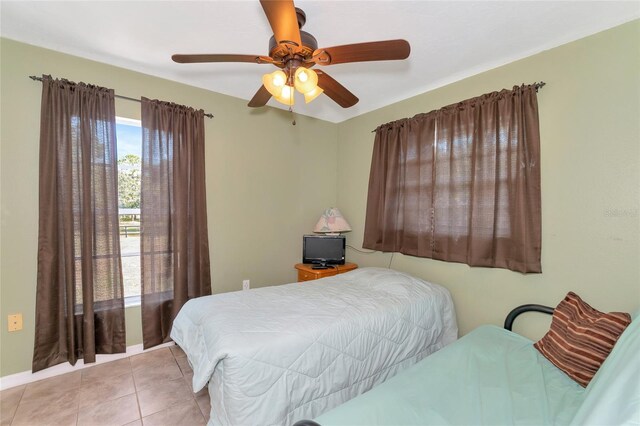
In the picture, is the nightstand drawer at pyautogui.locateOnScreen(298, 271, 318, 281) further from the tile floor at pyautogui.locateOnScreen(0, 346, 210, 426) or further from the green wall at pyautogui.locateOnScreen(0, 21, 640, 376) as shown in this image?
the tile floor at pyautogui.locateOnScreen(0, 346, 210, 426)

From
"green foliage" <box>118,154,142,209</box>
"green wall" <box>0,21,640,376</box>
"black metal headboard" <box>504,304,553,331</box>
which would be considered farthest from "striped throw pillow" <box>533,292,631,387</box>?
"green foliage" <box>118,154,142,209</box>

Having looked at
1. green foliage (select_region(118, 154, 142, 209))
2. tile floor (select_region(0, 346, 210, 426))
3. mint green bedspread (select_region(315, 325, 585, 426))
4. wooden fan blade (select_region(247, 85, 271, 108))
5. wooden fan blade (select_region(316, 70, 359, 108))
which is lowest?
tile floor (select_region(0, 346, 210, 426))

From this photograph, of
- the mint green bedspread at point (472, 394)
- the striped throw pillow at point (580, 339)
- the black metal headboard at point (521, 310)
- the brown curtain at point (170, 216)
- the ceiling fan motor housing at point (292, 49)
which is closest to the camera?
the mint green bedspread at point (472, 394)

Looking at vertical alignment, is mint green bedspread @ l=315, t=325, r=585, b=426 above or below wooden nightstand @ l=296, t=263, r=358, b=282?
below

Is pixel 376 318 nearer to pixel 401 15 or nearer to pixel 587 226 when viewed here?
pixel 587 226

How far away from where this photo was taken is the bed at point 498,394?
2.83ft

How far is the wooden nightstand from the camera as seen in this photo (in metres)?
3.08

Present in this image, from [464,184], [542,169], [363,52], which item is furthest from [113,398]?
[542,169]

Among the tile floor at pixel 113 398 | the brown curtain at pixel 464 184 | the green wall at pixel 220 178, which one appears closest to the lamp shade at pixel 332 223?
the green wall at pixel 220 178

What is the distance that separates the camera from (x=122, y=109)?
2459 mm

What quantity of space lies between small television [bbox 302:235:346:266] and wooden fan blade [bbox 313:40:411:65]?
83.9 inches

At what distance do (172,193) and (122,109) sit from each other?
84 cm

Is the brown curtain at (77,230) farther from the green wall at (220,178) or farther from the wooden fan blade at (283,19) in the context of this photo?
the wooden fan blade at (283,19)

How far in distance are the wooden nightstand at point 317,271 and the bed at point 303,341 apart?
0.67 meters
